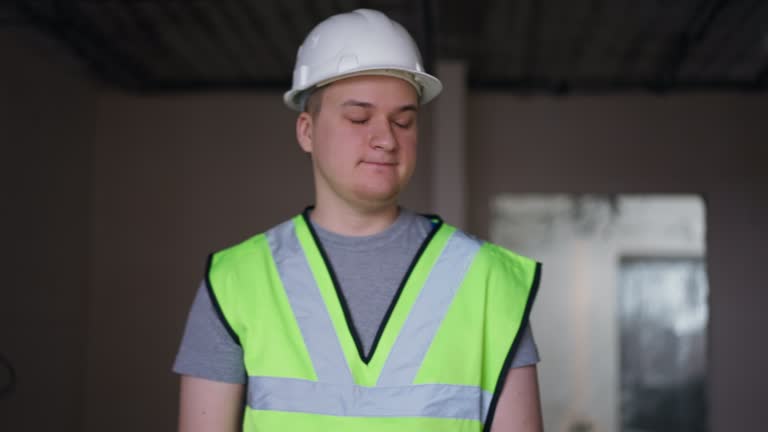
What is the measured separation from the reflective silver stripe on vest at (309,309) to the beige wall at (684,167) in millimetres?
4392

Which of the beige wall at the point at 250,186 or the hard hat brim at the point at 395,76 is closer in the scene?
the hard hat brim at the point at 395,76

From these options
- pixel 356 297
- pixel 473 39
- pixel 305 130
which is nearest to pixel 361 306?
pixel 356 297

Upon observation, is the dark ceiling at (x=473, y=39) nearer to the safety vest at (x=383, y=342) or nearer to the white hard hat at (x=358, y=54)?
the white hard hat at (x=358, y=54)

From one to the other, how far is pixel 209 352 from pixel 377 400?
303mm

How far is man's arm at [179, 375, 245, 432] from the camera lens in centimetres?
144

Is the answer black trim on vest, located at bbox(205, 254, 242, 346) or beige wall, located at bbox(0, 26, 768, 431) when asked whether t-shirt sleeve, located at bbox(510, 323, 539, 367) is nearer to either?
black trim on vest, located at bbox(205, 254, 242, 346)

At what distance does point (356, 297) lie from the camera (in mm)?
1529

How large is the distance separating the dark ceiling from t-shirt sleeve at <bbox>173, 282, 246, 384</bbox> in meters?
2.97

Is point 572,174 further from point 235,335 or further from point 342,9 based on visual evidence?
point 235,335

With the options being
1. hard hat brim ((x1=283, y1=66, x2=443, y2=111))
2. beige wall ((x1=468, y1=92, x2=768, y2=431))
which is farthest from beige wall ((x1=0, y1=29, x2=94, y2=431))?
hard hat brim ((x1=283, y1=66, x2=443, y2=111))

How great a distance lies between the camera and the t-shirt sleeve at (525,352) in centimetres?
145

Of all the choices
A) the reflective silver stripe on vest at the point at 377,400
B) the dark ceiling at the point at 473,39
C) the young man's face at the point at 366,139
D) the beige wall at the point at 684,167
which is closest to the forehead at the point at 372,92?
the young man's face at the point at 366,139

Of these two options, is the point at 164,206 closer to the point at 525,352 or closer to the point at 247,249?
the point at 247,249

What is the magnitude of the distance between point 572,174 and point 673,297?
6.77 ft
